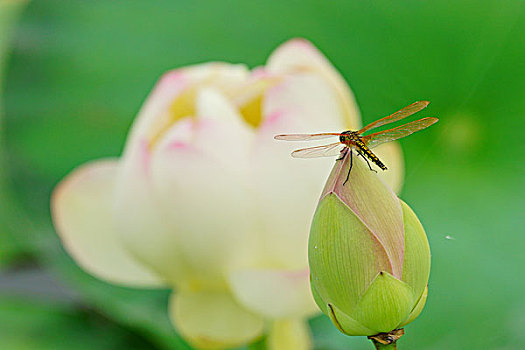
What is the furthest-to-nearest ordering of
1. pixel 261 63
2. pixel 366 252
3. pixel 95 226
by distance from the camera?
pixel 261 63 → pixel 95 226 → pixel 366 252

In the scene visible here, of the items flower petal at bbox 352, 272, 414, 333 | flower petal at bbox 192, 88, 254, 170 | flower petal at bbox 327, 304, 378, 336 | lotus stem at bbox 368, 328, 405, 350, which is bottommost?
flower petal at bbox 192, 88, 254, 170

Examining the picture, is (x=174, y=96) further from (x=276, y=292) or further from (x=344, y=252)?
(x=344, y=252)

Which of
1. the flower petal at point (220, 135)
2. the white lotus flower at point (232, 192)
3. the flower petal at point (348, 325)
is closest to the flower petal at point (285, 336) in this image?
the white lotus flower at point (232, 192)

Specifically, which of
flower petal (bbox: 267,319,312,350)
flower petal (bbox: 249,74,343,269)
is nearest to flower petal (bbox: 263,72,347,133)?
flower petal (bbox: 249,74,343,269)

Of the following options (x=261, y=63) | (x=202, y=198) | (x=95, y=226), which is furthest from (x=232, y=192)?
(x=261, y=63)

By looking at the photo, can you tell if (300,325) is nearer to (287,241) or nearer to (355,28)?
(287,241)

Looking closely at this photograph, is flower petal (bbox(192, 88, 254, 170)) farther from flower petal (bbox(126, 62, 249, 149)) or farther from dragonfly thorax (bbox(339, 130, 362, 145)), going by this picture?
dragonfly thorax (bbox(339, 130, 362, 145))
